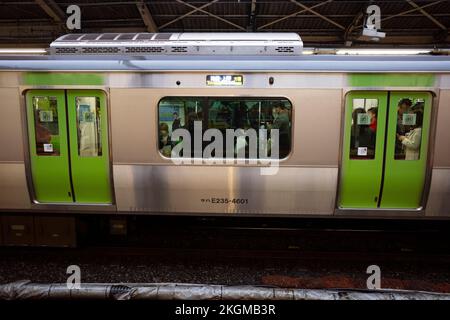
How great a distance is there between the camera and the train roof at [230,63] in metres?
4.14

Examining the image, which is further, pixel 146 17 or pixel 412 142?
pixel 146 17

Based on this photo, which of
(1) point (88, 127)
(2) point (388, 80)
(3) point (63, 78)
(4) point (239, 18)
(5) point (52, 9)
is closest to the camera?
(2) point (388, 80)

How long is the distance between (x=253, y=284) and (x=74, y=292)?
83.1 inches

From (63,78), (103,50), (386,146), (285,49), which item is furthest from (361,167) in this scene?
(63,78)

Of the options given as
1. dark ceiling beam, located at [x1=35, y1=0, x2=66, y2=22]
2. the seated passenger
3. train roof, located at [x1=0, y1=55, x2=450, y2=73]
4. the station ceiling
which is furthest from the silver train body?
dark ceiling beam, located at [x1=35, y1=0, x2=66, y2=22]

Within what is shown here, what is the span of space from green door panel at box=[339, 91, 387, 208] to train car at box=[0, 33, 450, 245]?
1 cm

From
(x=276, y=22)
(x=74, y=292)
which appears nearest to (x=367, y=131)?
(x=74, y=292)

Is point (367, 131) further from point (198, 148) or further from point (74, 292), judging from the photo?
point (74, 292)

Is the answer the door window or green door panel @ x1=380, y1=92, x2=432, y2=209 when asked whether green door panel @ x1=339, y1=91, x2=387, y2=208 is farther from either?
the door window

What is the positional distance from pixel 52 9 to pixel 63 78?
5456mm

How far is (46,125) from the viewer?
14.6 feet

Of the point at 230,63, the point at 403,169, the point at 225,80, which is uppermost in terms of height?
the point at 230,63

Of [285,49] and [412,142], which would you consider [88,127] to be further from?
[412,142]

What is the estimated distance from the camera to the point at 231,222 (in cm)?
554
